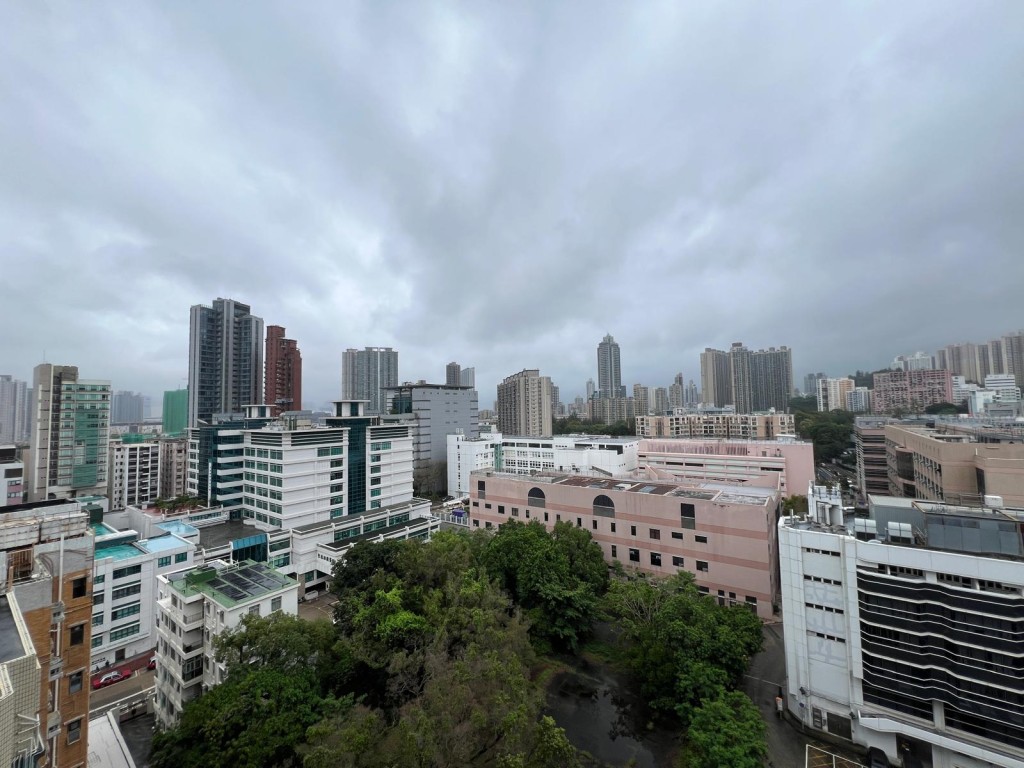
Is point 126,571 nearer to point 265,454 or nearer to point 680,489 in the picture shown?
point 265,454

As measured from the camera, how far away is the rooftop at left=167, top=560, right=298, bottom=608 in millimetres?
15520

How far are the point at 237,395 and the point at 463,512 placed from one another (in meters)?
50.3

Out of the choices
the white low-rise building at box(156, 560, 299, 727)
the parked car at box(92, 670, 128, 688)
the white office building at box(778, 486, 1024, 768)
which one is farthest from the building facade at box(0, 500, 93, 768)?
the white office building at box(778, 486, 1024, 768)

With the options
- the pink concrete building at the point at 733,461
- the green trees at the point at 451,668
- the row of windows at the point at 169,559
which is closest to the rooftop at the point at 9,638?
the green trees at the point at 451,668

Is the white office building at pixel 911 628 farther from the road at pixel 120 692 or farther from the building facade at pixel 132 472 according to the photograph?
the building facade at pixel 132 472

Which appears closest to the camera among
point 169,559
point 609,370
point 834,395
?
point 169,559

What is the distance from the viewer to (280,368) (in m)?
80.9

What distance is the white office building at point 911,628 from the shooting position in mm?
11617

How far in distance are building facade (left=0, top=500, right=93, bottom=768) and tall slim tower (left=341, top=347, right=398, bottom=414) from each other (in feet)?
299

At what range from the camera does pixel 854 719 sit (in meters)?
13.5

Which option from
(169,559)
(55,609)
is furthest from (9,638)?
(169,559)

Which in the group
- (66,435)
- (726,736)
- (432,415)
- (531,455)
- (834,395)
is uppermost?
(834,395)

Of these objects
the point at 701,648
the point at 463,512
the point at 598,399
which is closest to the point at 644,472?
the point at 463,512

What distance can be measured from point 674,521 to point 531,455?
28470 mm
